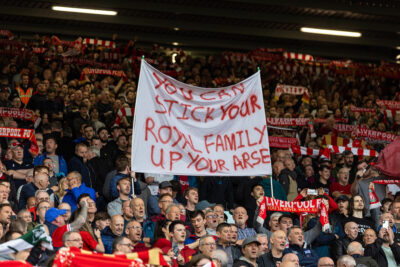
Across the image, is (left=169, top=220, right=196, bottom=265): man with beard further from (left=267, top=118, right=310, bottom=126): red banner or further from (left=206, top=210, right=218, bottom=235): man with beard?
(left=267, top=118, right=310, bottom=126): red banner

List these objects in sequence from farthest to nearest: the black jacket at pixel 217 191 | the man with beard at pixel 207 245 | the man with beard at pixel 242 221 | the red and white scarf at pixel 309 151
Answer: the red and white scarf at pixel 309 151 < the black jacket at pixel 217 191 < the man with beard at pixel 242 221 < the man with beard at pixel 207 245

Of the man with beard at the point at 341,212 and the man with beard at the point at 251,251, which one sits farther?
the man with beard at the point at 341,212

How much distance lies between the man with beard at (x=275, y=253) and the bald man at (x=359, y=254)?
1147 mm

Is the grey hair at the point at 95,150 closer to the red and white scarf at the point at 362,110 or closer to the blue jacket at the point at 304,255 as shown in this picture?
the blue jacket at the point at 304,255

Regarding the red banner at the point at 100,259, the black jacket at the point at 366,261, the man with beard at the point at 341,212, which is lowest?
the black jacket at the point at 366,261

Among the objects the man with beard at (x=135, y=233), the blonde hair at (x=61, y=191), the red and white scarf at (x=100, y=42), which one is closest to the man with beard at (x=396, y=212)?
the man with beard at (x=135, y=233)

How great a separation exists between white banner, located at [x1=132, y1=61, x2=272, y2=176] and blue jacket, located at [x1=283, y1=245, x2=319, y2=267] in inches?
53.5

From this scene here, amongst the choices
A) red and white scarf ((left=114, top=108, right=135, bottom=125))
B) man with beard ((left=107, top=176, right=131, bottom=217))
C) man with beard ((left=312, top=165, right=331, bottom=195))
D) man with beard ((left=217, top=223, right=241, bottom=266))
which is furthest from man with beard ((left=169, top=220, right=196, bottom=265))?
red and white scarf ((left=114, top=108, right=135, bottom=125))

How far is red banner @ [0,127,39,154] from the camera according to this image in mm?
13742

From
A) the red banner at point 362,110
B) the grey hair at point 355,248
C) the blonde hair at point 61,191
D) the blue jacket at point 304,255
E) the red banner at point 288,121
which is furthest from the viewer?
the red banner at point 362,110

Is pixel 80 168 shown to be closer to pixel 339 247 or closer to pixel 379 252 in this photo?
pixel 339 247

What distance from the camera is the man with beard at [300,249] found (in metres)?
11.6

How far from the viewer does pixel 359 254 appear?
466 inches

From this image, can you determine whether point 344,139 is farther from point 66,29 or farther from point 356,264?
point 66,29
